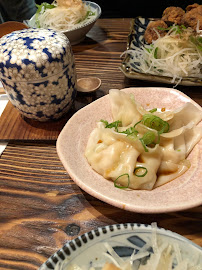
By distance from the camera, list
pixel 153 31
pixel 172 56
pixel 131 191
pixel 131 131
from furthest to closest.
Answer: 1. pixel 153 31
2. pixel 172 56
3. pixel 131 131
4. pixel 131 191

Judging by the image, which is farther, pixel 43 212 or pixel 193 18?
pixel 193 18

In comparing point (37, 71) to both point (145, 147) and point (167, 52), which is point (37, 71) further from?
point (167, 52)

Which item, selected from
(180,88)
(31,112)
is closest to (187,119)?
(180,88)

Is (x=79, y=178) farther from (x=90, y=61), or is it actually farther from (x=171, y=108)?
(x=90, y=61)

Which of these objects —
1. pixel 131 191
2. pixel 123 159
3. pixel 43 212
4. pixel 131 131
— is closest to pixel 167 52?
pixel 131 131

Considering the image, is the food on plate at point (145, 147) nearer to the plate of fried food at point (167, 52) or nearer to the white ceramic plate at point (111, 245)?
the white ceramic plate at point (111, 245)

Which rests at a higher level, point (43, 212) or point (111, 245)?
point (111, 245)

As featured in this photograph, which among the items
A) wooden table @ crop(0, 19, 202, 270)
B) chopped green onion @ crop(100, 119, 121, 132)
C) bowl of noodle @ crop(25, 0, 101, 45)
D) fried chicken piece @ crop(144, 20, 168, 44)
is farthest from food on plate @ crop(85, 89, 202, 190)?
bowl of noodle @ crop(25, 0, 101, 45)

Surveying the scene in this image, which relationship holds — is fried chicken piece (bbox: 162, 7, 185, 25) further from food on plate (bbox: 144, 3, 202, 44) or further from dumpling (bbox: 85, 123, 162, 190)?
dumpling (bbox: 85, 123, 162, 190)
